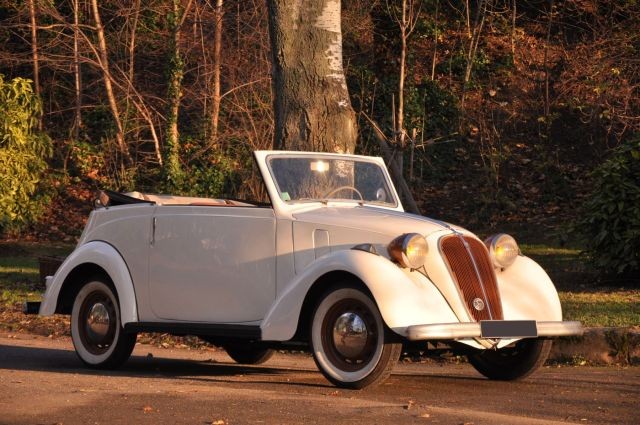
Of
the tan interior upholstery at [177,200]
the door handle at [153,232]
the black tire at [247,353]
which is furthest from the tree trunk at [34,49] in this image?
the door handle at [153,232]

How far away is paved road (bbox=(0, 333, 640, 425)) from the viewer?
6996 mm

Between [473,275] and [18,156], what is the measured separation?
17.9 m

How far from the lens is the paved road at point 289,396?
700cm

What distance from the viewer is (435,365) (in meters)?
10.5

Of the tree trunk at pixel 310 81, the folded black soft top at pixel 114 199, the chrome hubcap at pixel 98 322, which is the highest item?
the tree trunk at pixel 310 81

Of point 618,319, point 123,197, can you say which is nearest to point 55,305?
point 123,197

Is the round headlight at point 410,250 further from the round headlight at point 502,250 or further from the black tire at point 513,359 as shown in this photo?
the black tire at point 513,359

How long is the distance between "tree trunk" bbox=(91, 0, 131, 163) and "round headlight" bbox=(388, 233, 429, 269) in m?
17.5

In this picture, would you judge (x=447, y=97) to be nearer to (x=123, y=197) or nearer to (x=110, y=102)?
(x=110, y=102)

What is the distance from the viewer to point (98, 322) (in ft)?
32.1

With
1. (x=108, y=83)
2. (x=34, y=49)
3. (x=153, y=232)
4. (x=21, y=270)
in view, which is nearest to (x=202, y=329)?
(x=153, y=232)

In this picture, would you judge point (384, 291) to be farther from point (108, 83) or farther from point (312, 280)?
point (108, 83)

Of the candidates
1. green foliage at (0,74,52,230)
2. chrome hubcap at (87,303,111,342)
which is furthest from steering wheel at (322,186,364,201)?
green foliage at (0,74,52,230)

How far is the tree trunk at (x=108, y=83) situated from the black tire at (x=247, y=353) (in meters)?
15.2
